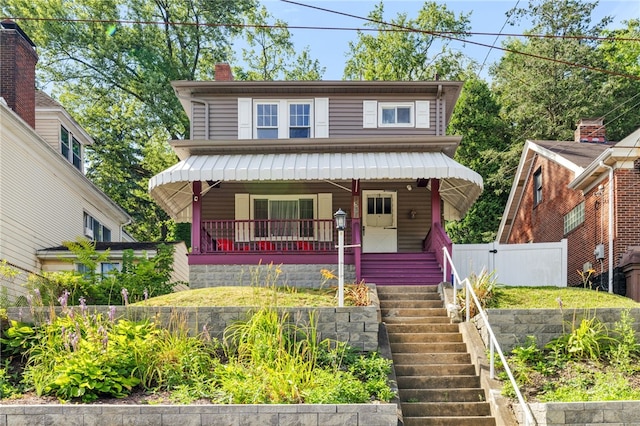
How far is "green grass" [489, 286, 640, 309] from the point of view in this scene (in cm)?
1307

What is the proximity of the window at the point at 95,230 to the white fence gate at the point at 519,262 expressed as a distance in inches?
490

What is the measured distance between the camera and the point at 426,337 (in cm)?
1263

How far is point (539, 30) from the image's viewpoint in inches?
1380

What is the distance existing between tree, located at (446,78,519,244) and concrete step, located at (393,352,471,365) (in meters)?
20.2

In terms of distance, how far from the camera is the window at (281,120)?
64.8 ft

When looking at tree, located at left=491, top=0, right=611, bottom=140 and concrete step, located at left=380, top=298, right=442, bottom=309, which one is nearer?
concrete step, located at left=380, top=298, right=442, bottom=309

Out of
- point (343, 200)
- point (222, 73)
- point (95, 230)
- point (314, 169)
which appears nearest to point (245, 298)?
point (314, 169)

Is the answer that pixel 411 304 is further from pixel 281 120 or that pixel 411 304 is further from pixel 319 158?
pixel 281 120

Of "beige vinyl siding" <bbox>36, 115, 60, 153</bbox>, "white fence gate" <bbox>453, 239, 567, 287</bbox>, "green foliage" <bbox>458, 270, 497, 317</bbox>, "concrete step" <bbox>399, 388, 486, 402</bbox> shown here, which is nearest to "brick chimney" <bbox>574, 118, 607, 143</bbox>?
"white fence gate" <bbox>453, 239, 567, 287</bbox>

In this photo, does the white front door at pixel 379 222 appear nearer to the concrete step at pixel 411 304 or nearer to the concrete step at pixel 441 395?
the concrete step at pixel 411 304

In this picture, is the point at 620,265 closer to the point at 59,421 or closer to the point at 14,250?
the point at 59,421

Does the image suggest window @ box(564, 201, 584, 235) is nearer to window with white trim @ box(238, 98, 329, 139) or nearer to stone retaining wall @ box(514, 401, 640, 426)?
window with white trim @ box(238, 98, 329, 139)

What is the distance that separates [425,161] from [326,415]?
370 inches

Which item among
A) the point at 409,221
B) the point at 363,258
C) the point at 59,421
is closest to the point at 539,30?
the point at 409,221
